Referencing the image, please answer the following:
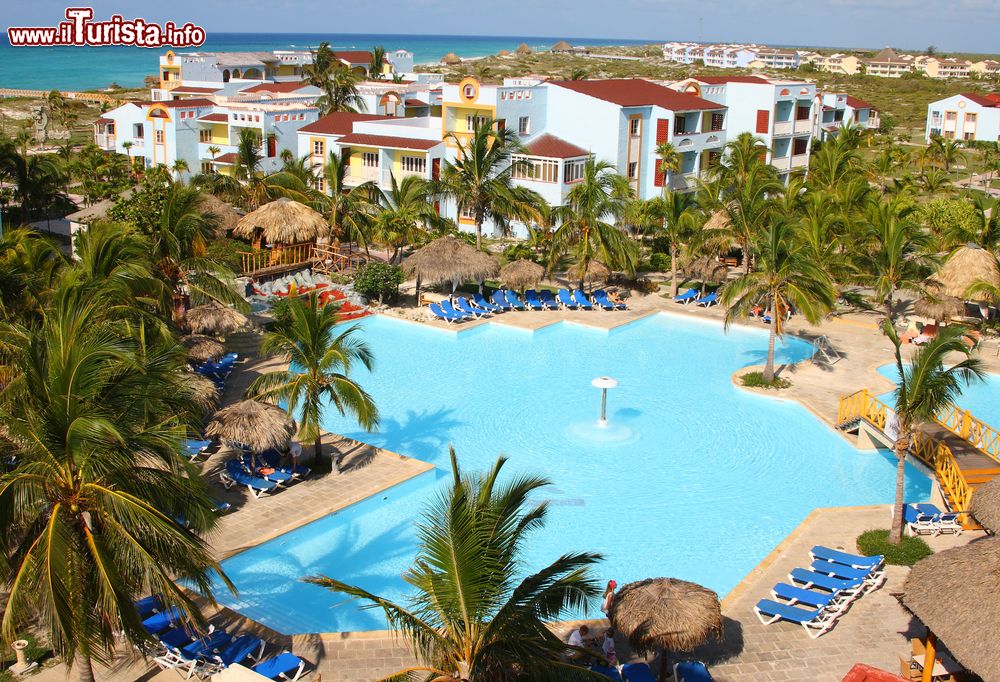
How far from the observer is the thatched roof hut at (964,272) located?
2691cm

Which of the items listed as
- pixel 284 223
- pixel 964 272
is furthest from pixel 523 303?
pixel 964 272

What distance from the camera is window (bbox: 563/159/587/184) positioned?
37531 mm

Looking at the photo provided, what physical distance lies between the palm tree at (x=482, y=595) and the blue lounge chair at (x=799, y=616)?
4902 millimetres

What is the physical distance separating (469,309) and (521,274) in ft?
6.42

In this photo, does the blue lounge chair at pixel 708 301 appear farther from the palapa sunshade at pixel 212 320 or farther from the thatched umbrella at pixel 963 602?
the thatched umbrella at pixel 963 602

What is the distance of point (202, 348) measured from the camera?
70.2ft

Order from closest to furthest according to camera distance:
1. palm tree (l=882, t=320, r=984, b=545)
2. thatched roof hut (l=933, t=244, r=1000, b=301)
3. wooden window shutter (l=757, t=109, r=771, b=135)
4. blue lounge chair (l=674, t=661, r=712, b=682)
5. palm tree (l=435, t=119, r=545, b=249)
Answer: blue lounge chair (l=674, t=661, r=712, b=682), palm tree (l=882, t=320, r=984, b=545), thatched roof hut (l=933, t=244, r=1000, b=301), palm tree (l=435, t=119, r=545, b=249), wooden window shutter (l=757, t=109, r=771, b=135)

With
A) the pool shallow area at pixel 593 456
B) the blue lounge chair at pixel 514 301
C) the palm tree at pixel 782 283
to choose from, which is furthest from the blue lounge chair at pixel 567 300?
the palm tree at pixel 782 283

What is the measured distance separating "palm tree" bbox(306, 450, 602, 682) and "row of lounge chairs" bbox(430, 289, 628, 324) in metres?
19.3

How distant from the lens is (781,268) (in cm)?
2220

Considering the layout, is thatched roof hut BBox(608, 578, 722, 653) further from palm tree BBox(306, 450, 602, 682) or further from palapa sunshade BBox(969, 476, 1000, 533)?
palapa sunshade BBox(969, 476, 1000, 533)

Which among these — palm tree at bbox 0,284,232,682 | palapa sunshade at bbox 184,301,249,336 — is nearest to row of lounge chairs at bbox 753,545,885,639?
palm tree at bbox 0,284,232,682

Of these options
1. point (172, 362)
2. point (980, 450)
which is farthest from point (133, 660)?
point (980, 450)

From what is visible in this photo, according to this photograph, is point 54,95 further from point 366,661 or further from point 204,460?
point 366,661
